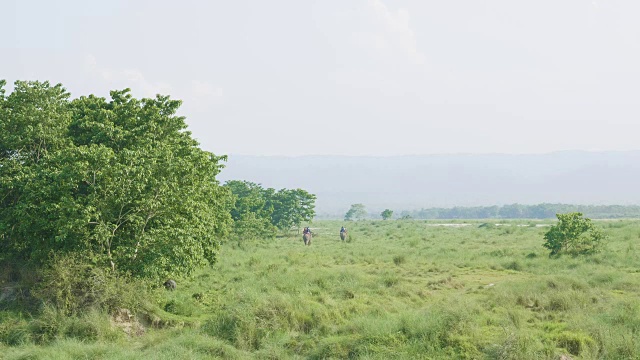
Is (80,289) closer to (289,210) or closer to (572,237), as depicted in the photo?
(572,237)

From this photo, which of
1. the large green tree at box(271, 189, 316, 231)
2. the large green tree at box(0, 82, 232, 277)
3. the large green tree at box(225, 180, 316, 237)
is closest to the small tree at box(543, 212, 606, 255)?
the large green tree at box(0, 82, 232, 277)

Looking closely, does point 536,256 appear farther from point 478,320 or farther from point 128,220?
point 128,220

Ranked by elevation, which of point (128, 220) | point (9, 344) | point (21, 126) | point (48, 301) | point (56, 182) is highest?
point (21, 126)

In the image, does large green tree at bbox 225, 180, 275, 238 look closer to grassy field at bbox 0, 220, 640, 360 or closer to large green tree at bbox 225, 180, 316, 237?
large green tree at bbox 225, 180, 316, 237

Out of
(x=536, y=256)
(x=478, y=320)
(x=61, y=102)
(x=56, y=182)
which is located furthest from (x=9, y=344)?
(x=536, y=256)

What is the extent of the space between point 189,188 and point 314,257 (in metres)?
14.6

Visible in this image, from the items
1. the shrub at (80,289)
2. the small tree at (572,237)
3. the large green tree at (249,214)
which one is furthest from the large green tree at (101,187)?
the small tree at (572,237)

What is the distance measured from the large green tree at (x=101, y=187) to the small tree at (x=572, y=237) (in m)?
19.4

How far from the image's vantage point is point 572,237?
1191 inches

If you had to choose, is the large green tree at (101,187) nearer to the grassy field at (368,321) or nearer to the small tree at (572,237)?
the grassy field at (368,321)

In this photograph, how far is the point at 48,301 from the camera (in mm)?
17734

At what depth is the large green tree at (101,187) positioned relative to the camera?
1834 cm

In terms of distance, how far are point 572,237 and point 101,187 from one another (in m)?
24.5

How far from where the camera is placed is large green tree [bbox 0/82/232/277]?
18.3 meters
